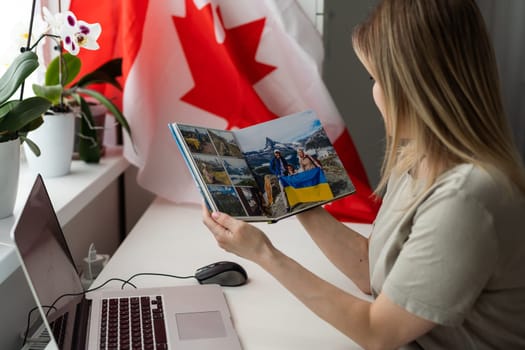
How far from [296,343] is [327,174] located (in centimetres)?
37

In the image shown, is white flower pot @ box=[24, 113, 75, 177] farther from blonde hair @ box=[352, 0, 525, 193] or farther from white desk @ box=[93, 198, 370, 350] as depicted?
blonde hair @ box=[352, 0, 525, 193]

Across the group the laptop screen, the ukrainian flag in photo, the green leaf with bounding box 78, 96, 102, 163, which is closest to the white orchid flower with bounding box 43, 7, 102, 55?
the green leaf with bounding box 78, 96, 102, 163

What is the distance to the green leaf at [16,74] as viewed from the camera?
110 cm

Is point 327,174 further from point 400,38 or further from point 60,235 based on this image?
point 60,235

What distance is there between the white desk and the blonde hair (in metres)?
0.33

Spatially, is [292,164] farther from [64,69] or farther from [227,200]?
[64,69]

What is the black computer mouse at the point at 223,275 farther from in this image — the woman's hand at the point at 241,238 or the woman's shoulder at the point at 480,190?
the woman's shoulder at the point at 480,190

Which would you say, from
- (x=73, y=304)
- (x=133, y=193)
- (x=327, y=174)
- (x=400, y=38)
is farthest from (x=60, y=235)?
(x=133, y=193)

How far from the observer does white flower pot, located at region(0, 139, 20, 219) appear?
3.72ft

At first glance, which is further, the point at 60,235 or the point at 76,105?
the point at 76,105

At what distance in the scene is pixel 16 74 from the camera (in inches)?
43.6

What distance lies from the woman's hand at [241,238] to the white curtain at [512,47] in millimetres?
1649

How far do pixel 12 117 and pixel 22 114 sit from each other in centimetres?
2

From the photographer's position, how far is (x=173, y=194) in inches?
67.8
